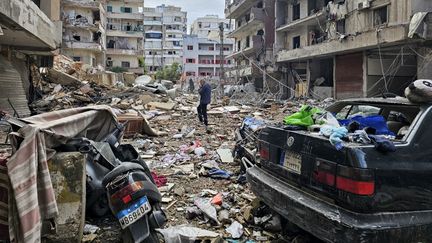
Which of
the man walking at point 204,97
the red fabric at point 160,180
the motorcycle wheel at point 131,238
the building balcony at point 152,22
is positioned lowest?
the red fabric at point 160,180

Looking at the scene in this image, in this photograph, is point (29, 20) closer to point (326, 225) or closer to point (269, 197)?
point (269, 197)

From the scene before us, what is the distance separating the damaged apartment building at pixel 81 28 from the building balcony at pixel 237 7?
16692 mm

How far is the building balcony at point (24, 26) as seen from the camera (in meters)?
7.96

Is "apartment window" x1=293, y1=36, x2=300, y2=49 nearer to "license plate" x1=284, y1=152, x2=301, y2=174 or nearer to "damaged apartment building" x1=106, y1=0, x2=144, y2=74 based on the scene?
"license plate" x1=284, y1=152, x2=301, y2=174

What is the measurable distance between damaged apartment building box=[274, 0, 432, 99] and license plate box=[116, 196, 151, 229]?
16389 millimetres

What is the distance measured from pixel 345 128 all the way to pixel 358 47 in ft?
62.5

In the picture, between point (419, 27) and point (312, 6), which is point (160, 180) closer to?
point (419, 27)

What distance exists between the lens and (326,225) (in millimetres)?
2883

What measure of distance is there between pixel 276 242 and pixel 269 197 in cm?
53

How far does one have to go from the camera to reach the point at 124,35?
58969mm

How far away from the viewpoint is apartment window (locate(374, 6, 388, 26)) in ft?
69.5

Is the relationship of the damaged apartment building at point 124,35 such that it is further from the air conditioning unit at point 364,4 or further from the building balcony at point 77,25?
the air conditioning unit at point 364,4

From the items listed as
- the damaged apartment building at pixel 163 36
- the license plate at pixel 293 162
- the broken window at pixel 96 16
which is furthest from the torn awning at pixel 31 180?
the damaged apartment building at pixel 163 36

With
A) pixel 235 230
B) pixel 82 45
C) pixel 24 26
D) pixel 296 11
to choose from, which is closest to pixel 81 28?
pixel 82 45
